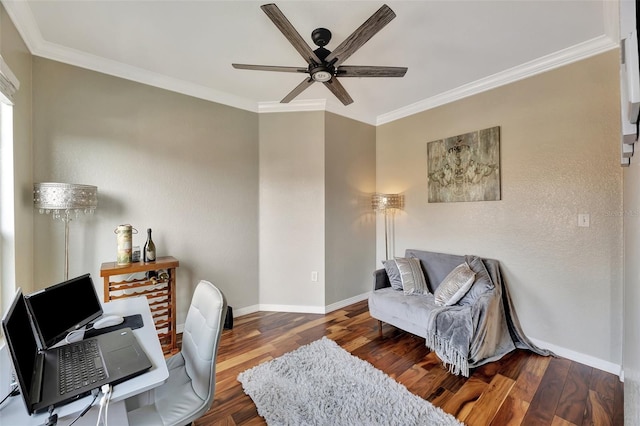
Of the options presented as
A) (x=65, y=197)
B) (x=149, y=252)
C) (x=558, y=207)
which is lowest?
(x=149, y=252)

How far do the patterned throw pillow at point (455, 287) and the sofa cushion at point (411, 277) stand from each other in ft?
1.00

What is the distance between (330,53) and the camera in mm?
1768

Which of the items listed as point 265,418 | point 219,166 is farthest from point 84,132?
point 265,418

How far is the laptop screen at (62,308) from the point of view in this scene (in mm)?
1115

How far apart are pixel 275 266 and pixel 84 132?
2.26 meters

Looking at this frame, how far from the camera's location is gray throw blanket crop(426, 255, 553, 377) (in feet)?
6.61

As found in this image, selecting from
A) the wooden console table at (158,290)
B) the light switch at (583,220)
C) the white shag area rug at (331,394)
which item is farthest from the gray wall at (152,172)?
the light switch at (583,220)

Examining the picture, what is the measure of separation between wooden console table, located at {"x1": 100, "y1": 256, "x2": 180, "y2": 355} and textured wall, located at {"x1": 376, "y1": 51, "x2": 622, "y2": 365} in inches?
115

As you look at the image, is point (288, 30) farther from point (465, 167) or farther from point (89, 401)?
point (465, 167)

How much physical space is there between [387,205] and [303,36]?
81.3 inches

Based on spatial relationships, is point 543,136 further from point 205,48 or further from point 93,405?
point 93,405

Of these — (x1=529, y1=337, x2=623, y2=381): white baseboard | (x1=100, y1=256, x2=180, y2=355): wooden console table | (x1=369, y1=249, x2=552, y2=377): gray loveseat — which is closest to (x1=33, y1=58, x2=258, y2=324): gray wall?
(x1=100, y1=256, x2=180, y2=355): wooden console table

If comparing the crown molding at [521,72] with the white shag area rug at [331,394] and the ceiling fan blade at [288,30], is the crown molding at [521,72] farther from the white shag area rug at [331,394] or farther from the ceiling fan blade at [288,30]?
the white shag area rug at [331,394]

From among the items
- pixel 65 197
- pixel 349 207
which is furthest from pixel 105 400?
pixel 349 207
